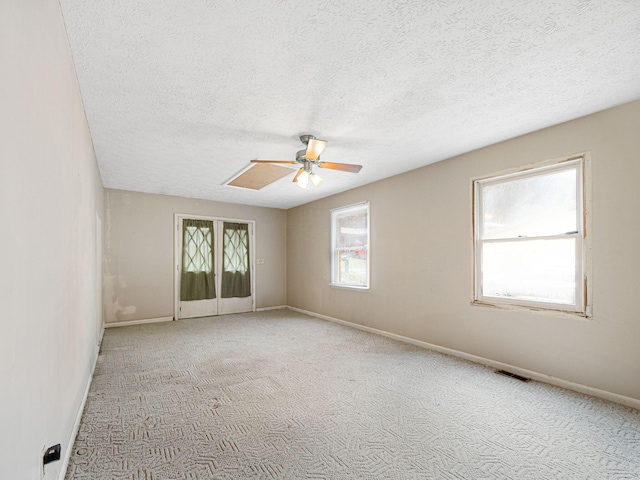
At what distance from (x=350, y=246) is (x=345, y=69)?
3.91 metres

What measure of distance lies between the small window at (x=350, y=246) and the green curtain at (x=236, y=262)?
211 centimetres

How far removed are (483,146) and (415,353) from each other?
8.62ft

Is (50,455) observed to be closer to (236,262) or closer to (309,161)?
(309,161)

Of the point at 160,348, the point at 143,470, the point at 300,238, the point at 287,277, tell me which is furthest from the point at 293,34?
the point at 287,277

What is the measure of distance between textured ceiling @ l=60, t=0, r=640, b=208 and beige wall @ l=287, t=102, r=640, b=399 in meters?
0.29

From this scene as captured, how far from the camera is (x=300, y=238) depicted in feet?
23.2

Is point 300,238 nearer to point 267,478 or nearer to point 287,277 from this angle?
point 287,277

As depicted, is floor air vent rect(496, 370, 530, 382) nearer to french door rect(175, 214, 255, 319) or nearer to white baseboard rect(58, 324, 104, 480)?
white baseboard rect(58, 324, 104, 480)

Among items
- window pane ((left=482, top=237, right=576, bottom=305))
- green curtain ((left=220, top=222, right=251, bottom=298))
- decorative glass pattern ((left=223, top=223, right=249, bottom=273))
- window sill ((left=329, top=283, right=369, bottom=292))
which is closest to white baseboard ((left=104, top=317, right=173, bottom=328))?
green curtain ((left=220, top=222, right=251, bottom=298))

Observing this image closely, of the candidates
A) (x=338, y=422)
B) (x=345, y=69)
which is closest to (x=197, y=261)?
(x=338, y=422)

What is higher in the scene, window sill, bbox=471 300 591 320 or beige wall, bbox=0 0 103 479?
beige wall, bbox=0 0 103 479

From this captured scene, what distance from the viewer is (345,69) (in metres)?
2.10

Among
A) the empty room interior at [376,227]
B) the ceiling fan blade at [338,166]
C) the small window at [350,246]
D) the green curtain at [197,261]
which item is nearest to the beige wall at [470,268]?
the empty room interior at [376,227]

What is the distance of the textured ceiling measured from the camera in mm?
1646
